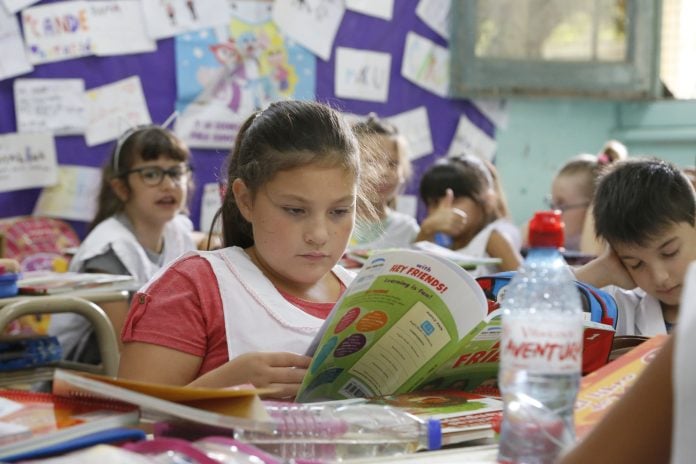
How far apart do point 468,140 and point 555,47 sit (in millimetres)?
532

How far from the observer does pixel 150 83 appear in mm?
3391

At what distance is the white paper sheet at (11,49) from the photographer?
10.2 feet

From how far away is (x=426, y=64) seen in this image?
402 centimetres

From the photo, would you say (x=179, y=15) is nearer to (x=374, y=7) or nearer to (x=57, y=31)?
(x=57, y=31)

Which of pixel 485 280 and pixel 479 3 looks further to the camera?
pixel 479 3

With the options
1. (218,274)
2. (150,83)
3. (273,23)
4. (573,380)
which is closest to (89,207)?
(150,83)

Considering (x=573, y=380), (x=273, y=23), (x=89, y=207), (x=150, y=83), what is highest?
(x=273, y=23)

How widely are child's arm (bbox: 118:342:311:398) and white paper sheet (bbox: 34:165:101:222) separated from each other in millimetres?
2089

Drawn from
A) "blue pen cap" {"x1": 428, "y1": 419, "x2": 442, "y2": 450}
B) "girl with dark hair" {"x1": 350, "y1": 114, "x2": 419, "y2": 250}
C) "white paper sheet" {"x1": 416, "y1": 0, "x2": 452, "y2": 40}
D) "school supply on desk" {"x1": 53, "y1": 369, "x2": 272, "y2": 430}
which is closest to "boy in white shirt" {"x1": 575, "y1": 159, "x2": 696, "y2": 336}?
"blue pen cap" {"x1": 428, "y1": 419, "x2": 442, "y2": 450}

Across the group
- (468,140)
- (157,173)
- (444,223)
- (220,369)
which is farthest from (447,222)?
(220,369)

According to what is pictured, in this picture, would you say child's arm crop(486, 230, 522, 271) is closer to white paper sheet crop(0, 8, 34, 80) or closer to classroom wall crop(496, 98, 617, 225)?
classroom wall crop(496, 98, 617, 225)

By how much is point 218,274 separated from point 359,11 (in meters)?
2.75

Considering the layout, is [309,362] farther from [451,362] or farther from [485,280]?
[485,280]

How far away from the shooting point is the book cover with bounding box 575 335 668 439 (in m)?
0.79
